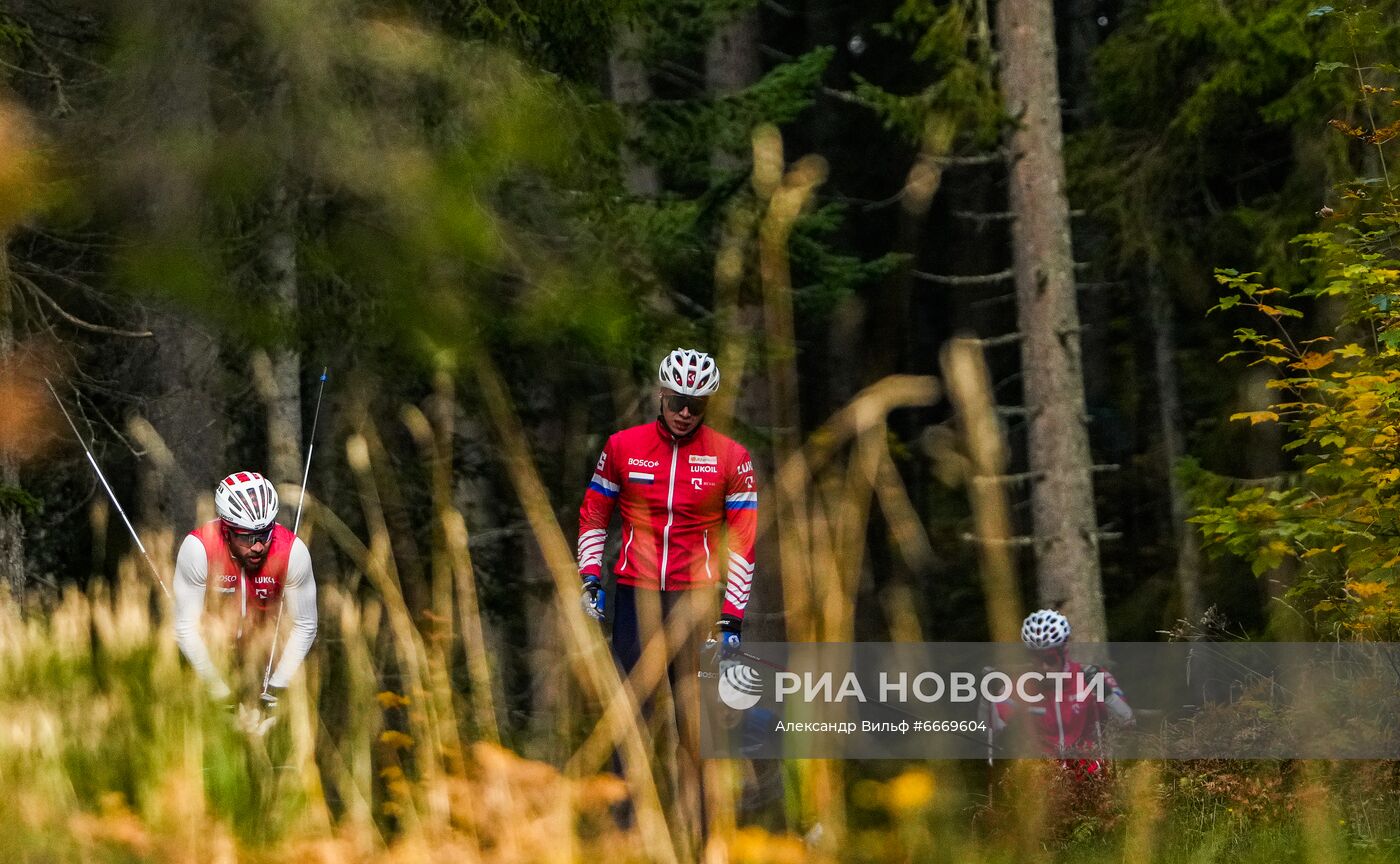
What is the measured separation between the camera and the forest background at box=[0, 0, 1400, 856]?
338 inches

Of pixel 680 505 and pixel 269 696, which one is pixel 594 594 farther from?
pixel 269 696

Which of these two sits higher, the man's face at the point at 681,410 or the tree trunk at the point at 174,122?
the tree trunk at the point at 174,122

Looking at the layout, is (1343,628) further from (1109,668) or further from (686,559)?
(686,559)

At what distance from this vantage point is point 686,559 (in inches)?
288

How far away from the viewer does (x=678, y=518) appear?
7402mm

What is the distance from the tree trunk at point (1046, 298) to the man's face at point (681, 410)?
7.78 metres

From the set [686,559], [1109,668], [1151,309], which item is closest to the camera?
[686,559]

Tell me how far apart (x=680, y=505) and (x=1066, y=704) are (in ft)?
7.21

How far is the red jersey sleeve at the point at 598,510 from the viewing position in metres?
7.51

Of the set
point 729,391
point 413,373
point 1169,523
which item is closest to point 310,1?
point 413,373

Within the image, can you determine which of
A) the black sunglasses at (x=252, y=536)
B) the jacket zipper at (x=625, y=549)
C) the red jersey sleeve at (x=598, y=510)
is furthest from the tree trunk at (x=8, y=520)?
the jacket zipper at (x=625, y=549)

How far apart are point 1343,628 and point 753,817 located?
3.25 metres

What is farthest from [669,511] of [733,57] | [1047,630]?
[733,57]

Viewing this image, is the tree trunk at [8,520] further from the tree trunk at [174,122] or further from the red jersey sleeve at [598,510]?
the red jersey sleeve at [598,510]
